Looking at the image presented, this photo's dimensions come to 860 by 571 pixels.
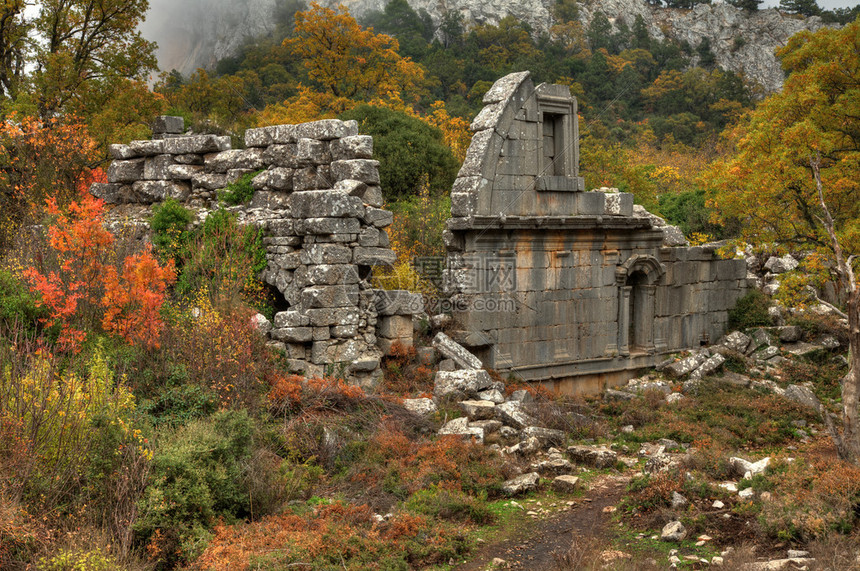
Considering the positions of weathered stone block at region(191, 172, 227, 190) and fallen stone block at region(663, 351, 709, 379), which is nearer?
weathered stone block at region(191, 172, 227, 190)

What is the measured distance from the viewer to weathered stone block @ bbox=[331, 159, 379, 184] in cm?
1135

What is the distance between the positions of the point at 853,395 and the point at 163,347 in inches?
327

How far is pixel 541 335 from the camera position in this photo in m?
14.0

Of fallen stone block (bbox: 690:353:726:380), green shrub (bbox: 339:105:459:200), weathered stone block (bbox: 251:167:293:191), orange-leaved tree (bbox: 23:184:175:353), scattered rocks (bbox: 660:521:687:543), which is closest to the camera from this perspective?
scattered rocks (bbox: 660:521:687:543)

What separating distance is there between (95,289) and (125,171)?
487cm

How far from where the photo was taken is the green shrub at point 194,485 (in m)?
6.46

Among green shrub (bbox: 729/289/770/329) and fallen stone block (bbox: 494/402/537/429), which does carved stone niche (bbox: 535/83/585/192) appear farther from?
green shrub (bbox: 729/289/770/329)

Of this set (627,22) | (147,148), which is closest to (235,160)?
(147,148)

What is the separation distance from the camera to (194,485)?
6824mm

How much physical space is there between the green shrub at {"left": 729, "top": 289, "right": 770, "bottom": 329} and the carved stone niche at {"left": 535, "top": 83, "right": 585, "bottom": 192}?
19.1 ft

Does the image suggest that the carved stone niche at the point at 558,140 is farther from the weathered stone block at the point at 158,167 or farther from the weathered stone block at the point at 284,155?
the weathered stone block at the point at 158,167

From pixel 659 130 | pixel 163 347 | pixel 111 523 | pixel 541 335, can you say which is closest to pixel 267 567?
pixel 111 523

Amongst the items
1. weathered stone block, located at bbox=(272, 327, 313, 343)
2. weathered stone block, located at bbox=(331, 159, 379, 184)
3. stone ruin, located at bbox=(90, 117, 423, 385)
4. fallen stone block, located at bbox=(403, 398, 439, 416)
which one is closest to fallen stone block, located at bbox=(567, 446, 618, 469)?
fallen stone block, located at bbox=(403, 398, 439, 416)

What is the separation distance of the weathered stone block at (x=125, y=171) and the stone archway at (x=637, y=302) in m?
9.54
